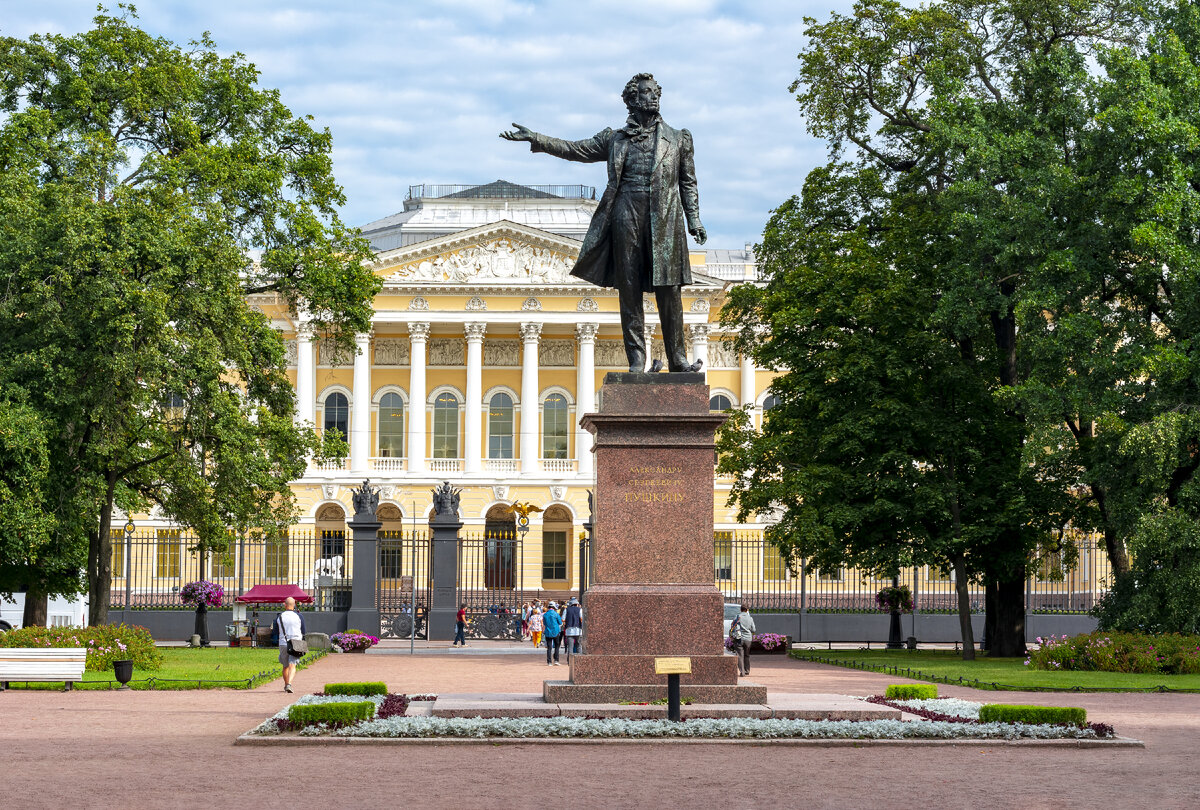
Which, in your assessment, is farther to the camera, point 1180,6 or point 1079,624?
point 1079,624

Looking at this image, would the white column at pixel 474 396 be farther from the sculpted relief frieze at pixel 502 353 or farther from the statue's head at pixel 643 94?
the statue's head at pixel 643 94

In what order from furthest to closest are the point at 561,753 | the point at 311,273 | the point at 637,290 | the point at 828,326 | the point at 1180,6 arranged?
1. the point at 311,273
2. the point at 828,326
3. the point at 1180,6
4. the point at 637,290
5. the point at 561,753

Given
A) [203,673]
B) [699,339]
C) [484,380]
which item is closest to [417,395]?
[484,380]

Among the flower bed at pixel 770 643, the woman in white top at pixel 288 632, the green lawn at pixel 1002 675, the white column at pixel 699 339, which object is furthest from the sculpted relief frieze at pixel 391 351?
the woman in white top at pixel 288 632

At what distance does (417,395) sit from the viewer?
63.5 metres

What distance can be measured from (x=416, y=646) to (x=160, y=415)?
9.18 m

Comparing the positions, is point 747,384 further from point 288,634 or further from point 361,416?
point 288,634

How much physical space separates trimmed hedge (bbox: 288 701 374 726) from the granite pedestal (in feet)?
5.88

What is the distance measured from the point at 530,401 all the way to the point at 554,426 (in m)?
2.00

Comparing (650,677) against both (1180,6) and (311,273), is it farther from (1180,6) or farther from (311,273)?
(311,273)

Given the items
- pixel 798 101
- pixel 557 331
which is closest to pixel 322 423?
pixel 557 331

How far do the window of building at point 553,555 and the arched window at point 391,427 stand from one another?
7.87 m

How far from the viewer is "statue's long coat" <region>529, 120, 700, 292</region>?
13211 millimetres

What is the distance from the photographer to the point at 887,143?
31.2 meters
